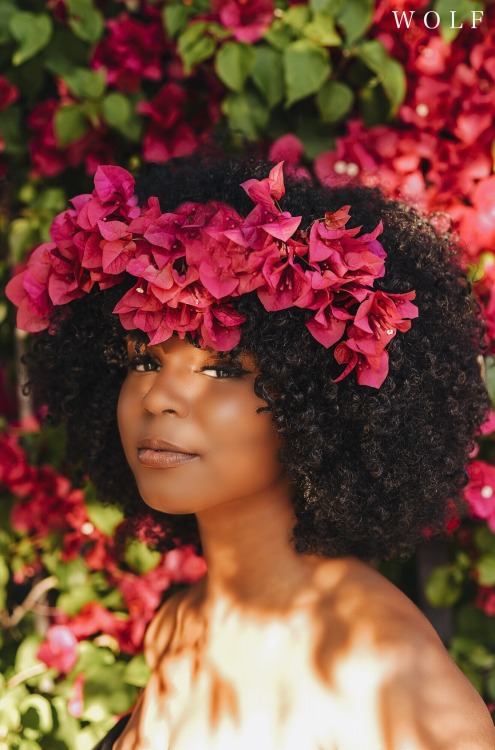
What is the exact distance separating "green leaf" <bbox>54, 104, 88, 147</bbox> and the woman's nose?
0.95 metres

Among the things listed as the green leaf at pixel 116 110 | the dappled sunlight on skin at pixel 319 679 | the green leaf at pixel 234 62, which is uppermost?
the green leaf at pixel 234 62

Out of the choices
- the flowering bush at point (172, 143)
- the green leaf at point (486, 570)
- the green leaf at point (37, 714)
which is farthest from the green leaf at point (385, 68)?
the green leaf at point (37, 714)

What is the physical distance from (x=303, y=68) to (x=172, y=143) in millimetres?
362

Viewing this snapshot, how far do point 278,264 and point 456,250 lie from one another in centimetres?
44

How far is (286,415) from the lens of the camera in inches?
53.5

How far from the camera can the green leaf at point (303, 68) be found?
1900 millimetres

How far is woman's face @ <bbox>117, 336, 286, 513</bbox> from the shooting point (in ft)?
4.30

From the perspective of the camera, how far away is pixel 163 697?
5.17 ft

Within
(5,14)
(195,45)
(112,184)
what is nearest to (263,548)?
(112,184)

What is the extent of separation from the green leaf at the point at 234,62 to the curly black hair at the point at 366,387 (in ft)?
1.38

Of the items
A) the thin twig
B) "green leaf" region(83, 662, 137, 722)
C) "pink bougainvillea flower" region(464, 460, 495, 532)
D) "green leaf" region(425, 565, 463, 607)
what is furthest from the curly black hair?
the thin twig

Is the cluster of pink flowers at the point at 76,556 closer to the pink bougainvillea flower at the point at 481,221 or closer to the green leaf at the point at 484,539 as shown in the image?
the green leaf at the point at 484,539

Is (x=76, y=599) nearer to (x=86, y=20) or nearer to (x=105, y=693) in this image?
(x=105, y=693)

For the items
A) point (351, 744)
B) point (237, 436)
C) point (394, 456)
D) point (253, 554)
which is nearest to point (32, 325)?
point (237, 436)
